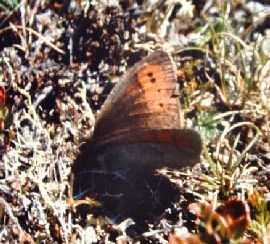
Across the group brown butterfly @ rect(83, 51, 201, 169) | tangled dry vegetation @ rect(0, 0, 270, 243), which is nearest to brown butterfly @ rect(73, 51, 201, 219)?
brown butterfly @ rect(83, 51, 201, 169)

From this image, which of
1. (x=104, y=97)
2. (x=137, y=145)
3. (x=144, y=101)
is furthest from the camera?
(x=104, y=97)

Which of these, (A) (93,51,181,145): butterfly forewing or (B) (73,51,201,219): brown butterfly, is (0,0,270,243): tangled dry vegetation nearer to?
(B) (73,51,201,219): brown butterfly

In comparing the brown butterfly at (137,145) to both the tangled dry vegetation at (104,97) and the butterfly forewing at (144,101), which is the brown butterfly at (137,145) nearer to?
the butterfly forewing at (144,101)

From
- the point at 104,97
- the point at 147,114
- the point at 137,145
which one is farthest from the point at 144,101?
the point at 104,97

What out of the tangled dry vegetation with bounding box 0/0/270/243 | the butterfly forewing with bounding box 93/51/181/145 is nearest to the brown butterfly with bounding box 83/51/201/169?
the butterfly forewing with bounding box 93/51/181/145

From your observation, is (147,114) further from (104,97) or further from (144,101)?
(104,97)

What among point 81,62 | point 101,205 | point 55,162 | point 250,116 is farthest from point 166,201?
point 81,62
